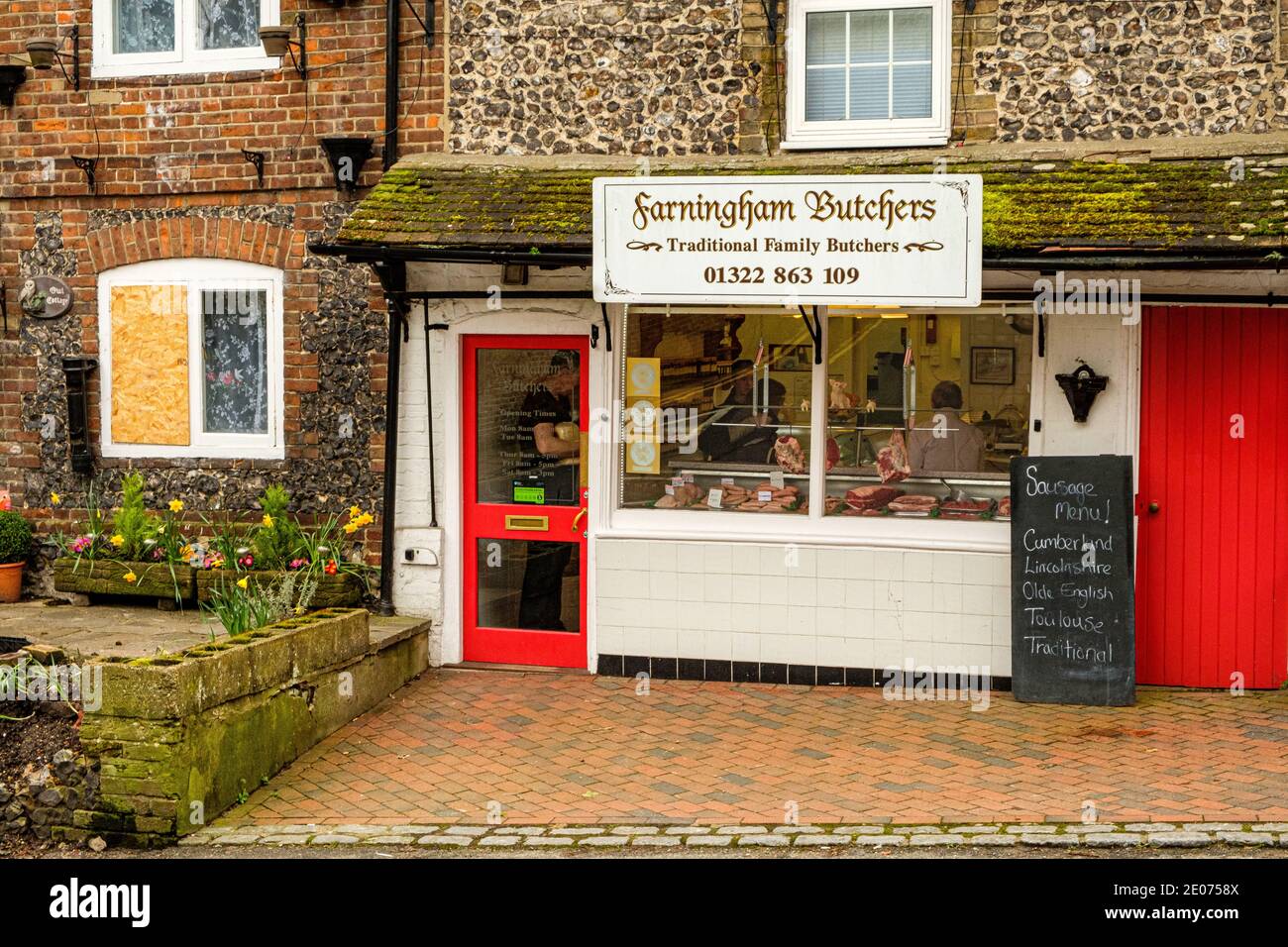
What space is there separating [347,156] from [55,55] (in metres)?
2.45

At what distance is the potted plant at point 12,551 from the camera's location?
35.7 ft

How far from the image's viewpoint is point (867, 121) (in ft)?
32.2

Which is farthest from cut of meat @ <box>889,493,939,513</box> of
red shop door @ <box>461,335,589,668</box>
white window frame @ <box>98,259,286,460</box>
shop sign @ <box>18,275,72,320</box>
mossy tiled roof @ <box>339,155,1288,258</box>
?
shop sign @ <box>18,275,72,320</box>

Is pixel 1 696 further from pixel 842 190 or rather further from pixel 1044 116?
pixel 1044 116

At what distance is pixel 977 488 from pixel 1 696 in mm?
5993

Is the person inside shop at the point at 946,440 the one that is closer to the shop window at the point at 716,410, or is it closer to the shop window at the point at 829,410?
the shop window at the point at 829,410

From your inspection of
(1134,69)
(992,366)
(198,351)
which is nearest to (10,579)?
(198,351)

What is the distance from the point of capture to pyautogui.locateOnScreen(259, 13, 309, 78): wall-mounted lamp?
10.1m

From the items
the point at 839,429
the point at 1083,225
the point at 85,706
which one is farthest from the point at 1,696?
the point at 1083,225

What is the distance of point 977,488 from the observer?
9.68 meters

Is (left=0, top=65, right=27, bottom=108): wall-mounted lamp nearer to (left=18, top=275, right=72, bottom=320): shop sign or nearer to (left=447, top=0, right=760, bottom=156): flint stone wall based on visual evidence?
(left=18, top=275, right=72, bottom=320): shop sign

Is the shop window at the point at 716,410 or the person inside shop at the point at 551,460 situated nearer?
the shop window at the point at 716,410

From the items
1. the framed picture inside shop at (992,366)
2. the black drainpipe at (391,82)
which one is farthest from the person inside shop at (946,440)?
the black drainpipe at (391,82)

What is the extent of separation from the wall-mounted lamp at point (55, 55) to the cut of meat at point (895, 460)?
645 centimetres
